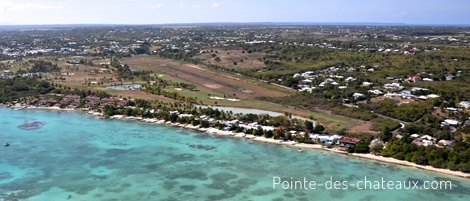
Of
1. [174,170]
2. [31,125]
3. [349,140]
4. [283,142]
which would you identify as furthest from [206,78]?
[174,170]

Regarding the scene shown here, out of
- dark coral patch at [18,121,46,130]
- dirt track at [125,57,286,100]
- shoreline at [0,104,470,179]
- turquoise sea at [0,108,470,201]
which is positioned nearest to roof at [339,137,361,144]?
shoreline at [0,104,470,179]

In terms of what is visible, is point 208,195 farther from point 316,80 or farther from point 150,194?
point 316,80

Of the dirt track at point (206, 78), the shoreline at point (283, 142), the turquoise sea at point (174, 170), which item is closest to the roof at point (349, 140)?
the shoreline at point (283, 142)

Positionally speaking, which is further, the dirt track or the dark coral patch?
the dirt track

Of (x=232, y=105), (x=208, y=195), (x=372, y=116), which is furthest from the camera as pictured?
(x=232, y=105)

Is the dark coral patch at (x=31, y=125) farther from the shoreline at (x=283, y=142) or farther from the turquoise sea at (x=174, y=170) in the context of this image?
the shoreline at (x=283, y=142)

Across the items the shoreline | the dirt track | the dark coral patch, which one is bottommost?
the dark coral patch

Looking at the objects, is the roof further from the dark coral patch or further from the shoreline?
the dark coral patch

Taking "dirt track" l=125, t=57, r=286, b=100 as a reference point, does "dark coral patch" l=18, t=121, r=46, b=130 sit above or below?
below

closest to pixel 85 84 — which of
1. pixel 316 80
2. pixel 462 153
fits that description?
pixel 316 80
